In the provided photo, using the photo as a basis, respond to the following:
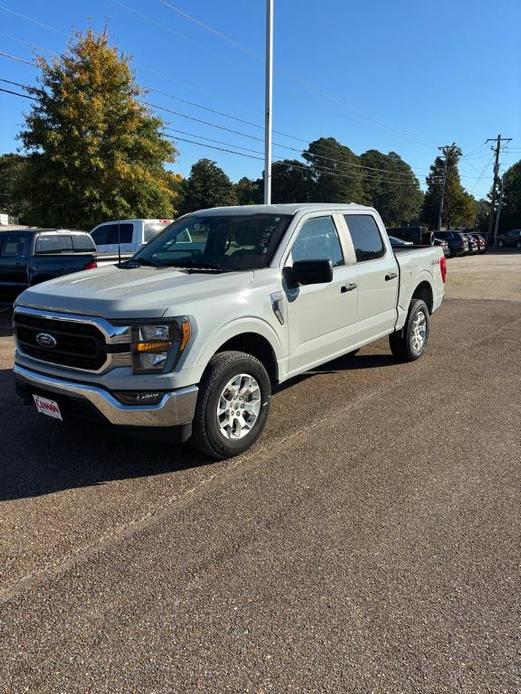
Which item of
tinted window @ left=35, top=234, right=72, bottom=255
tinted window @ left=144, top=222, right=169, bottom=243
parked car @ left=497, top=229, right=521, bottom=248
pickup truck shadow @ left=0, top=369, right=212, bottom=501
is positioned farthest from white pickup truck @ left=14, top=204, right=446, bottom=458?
parked car @ left=497, top=229, right=521, bottom=248

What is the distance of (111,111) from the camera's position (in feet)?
69.3

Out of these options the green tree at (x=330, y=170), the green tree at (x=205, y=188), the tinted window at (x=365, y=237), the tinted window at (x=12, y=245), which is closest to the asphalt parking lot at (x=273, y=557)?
the tinted window at (x=365, y=237)

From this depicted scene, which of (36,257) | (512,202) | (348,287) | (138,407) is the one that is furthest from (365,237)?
(512,202)

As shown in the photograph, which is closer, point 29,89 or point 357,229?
point 357,229

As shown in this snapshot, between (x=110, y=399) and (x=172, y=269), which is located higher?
(x=172, y=269)

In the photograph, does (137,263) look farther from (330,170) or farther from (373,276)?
(330,170)

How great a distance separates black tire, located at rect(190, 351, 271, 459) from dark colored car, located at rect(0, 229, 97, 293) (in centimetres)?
610

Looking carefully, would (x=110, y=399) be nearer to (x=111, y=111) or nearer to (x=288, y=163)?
(x=111, y=111)

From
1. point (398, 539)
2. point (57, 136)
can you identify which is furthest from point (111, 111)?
point (398, 539)

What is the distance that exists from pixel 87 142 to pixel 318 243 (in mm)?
17872

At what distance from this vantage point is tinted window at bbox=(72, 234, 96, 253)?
35.5ft

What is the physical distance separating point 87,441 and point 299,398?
214cm

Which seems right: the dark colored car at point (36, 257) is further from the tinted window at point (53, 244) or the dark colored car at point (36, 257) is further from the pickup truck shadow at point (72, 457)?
the pickup truck shadow at point (72, 457)

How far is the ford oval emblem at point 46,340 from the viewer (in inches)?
153
